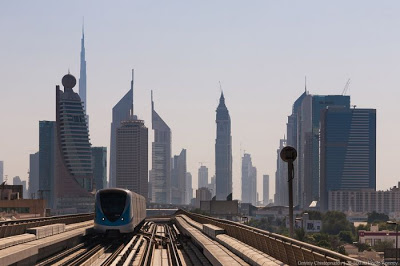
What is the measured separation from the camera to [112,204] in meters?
58.0

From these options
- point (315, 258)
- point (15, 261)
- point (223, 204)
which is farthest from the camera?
A: point (223, 204)

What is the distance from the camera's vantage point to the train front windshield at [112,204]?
57.9 m

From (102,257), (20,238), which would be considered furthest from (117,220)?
(20,238)

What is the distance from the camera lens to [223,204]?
545 feet

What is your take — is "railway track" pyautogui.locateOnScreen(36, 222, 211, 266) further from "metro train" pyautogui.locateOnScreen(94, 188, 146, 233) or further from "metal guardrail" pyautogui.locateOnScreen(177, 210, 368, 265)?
"metal guardrail" pyautogui.locateOnScreen(177, 210, 368, 265)

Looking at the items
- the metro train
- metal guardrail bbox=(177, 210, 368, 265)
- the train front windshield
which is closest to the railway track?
the metro train

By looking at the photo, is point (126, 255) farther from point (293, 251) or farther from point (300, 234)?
point (300, 234)

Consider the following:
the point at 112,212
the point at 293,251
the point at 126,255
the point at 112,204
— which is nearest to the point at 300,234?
the point at 112,212

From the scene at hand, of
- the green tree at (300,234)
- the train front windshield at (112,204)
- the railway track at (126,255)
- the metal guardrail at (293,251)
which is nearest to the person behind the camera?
the metal guardrail at (293,251)

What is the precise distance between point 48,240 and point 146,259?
4831mm

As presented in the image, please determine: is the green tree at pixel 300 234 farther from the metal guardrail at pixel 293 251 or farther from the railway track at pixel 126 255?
the metal guardrail at pixel 293 251

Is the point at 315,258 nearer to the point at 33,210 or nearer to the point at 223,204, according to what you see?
the point at 33,210

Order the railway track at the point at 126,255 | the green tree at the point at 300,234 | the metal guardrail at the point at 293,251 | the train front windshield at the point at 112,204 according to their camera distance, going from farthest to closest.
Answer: the green tree at the point at 300,234, the train front windshield at the point at 112,204, the railway track at the point at 126,255, the metal guardrail at the point at 293,251

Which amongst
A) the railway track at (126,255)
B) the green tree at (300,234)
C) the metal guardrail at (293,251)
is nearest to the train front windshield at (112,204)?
the railway track at (126,255)
